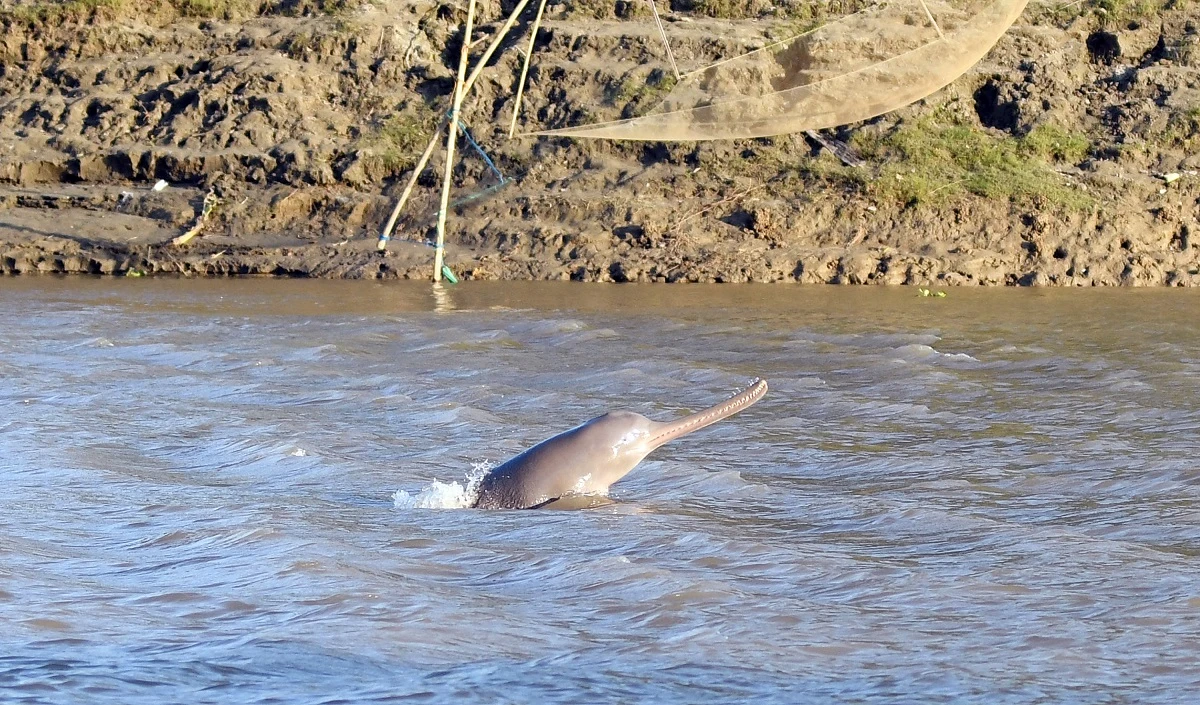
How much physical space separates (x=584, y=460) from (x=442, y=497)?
61 centimetres

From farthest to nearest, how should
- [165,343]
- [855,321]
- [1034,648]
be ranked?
[855,321], [165,343], [1034,648]

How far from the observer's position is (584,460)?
6.00m

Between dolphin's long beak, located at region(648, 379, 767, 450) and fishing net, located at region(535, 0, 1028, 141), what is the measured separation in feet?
24.8

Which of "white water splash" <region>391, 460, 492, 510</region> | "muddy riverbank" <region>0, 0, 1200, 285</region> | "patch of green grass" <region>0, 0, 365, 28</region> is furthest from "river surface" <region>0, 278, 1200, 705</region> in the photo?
"patch of green grass" <region>0, 0, 365, 28</region>

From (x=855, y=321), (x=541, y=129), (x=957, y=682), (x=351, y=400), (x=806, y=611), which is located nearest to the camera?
(x=957, y=682)

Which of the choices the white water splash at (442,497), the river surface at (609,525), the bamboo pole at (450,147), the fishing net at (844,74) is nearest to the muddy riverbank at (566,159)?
the bamboo pole at (450,147)

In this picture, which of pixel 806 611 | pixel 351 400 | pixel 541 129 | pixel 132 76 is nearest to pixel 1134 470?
pixel 806 611

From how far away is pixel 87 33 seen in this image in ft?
67.8

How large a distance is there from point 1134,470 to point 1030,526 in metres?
1.29

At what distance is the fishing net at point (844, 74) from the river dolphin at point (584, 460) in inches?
299

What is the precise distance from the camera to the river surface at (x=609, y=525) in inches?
145

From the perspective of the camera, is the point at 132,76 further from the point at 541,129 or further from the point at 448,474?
the point at 448,474

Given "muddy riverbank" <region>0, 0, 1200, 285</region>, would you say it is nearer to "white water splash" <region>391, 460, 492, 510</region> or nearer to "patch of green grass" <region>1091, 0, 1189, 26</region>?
"patch of green grass" <region>1091, 0, 1189, 26</region>

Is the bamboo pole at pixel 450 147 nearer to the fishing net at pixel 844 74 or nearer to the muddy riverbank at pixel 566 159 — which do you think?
the muddy riverbank at pixel 566 159
